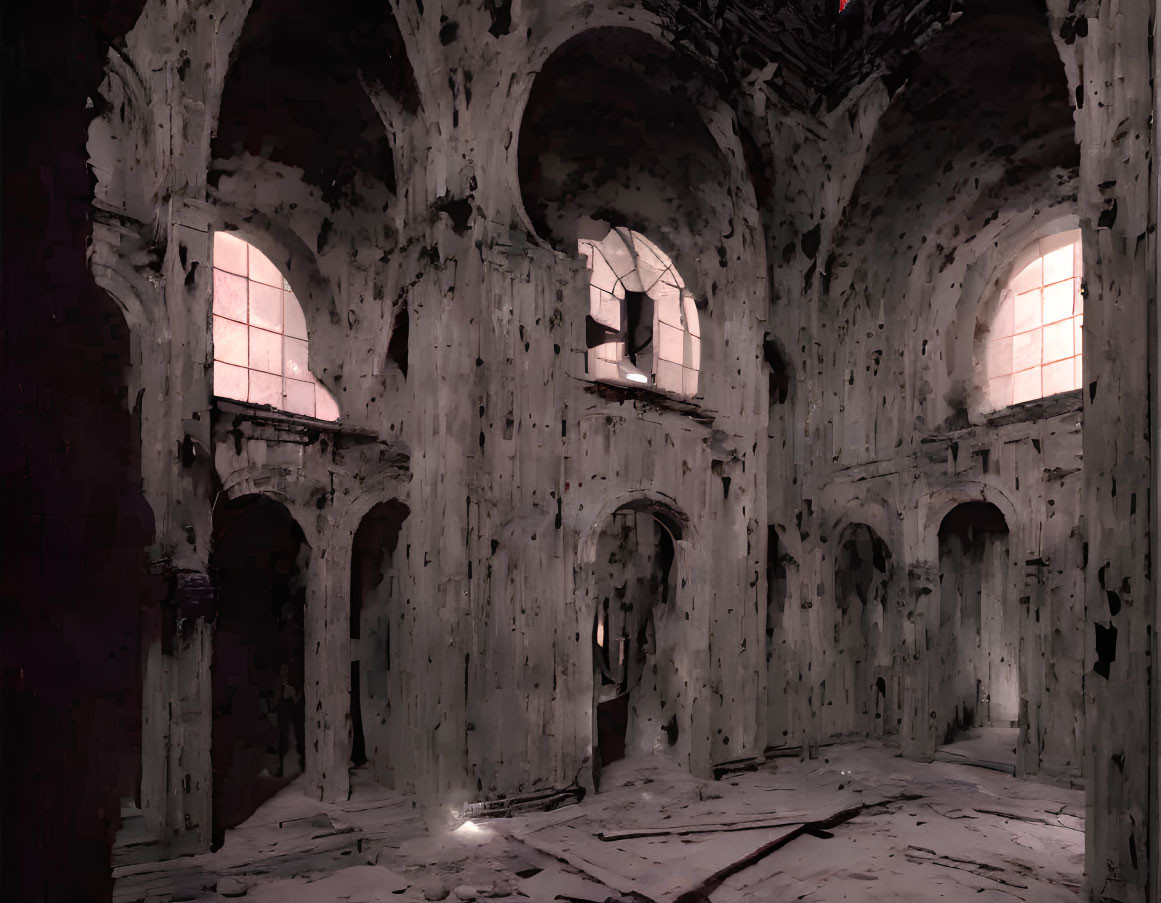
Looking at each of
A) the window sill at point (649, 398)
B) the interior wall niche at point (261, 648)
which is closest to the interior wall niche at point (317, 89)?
the window sill at point (649, 398)

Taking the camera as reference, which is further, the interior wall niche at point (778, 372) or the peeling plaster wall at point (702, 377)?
the interior wall niche at point (778, 372)

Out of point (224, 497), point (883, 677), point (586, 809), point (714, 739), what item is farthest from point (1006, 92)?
point (224, 497)

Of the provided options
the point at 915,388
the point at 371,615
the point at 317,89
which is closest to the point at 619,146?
the point at 317,89

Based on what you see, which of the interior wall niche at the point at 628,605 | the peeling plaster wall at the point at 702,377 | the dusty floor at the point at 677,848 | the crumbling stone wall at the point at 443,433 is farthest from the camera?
the interior wall niche at the point at 628,605

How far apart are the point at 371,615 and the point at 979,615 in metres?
8.79

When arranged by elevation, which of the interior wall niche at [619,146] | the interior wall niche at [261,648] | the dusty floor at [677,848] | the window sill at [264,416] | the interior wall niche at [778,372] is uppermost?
the interior wall niche at [619,146]

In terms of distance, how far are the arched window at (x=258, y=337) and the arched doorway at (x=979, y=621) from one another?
29.8ft

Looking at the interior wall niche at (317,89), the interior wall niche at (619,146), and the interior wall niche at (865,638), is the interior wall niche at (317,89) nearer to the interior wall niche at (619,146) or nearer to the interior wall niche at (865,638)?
the interior wall niche at (619,146)

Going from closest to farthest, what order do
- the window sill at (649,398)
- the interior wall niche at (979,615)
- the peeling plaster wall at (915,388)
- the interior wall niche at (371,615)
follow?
the window sill at (649,398), the peeling plaster wall at (915,388), the interior wall niche at (371,615), the interior wall niche at (979,615)

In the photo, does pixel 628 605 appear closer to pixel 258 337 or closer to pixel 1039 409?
pixel 1039 409

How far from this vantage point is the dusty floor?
581 centimetres

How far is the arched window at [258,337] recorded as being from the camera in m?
9.60

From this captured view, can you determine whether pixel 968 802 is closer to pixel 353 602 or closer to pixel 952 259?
pixel 952 259

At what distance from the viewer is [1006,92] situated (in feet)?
29.5
